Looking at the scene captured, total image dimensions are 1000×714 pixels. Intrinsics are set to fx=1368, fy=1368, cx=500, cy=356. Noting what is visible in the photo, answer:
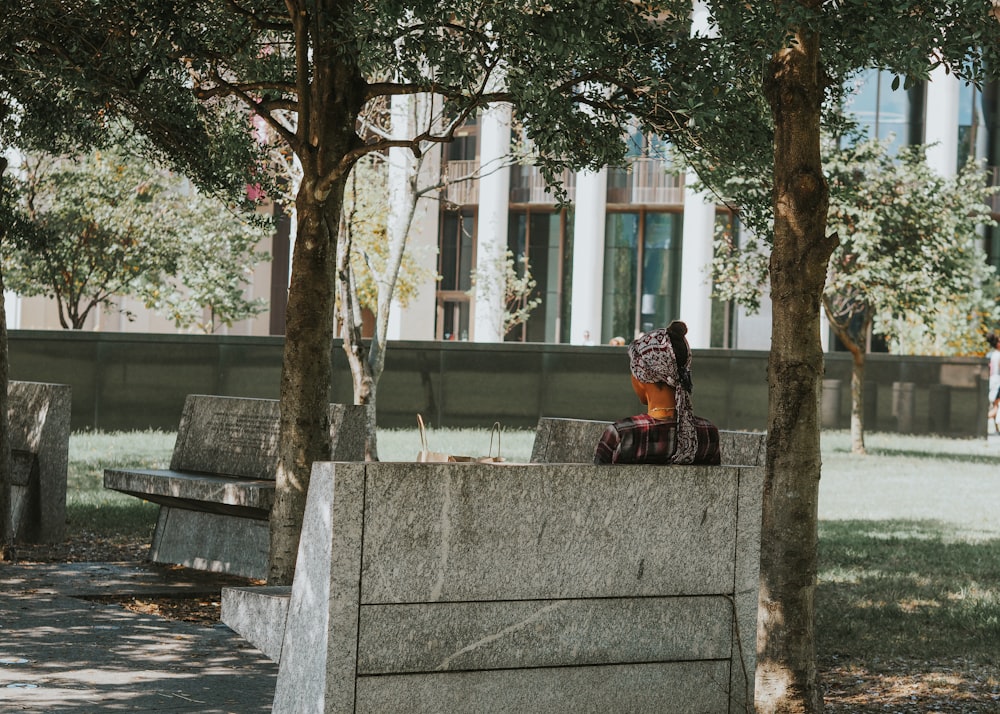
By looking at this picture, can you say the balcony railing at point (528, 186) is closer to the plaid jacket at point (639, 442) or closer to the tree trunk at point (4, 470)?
the tree trunk at point (4, 470)

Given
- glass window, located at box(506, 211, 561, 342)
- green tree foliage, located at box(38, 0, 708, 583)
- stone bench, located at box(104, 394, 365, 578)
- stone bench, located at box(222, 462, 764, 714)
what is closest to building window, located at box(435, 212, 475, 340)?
glass window, located at box(506, 211, 561, 342)

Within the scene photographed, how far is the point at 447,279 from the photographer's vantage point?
151ft

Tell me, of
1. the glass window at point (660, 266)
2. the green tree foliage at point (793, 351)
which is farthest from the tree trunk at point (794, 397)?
the glass window at point (660, 266)

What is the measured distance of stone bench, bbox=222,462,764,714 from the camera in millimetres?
4277

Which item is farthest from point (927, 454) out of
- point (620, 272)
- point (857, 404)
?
point (620, 272)

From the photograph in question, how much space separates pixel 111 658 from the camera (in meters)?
6.26

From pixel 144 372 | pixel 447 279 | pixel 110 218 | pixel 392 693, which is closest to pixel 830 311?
pixel 144 372

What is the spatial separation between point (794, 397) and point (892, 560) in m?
6.46

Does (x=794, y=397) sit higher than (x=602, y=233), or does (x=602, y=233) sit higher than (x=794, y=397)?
(x=602, y=233)

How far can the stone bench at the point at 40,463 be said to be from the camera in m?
10.2

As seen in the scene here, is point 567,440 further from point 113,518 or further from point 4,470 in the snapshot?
point 113,518

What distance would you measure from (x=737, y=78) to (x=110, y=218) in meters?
24.3

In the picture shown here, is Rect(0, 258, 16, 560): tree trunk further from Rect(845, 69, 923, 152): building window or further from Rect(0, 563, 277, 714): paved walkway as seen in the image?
Rect(845, 69, 923, 152): building window

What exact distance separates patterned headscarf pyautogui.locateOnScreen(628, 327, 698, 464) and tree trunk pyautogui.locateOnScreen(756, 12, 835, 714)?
1.78ft
